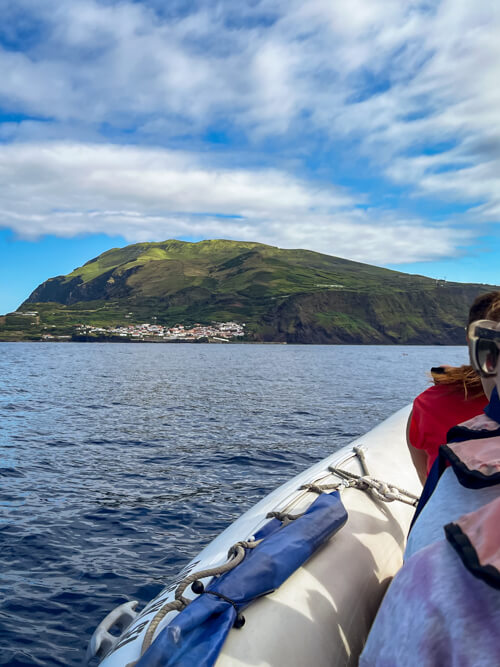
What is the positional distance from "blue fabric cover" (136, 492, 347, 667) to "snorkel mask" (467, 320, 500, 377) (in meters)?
1.81

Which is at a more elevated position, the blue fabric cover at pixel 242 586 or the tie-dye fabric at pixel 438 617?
the tie-dye fabric at pixel 438 617

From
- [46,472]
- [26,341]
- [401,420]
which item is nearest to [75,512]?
[46,472]

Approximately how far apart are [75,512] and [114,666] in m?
7.52

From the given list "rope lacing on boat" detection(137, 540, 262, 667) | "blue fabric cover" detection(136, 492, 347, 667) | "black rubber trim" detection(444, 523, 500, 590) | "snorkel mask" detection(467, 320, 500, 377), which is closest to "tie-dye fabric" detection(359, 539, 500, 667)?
"black rubber trim" detection(444, 523, 500, 590)

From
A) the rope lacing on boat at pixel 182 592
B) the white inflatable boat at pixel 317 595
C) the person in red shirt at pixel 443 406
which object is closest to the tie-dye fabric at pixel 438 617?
the white inflatable boat at pixel 317 595

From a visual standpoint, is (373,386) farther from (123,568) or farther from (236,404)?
(123,568)

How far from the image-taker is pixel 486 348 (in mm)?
1608

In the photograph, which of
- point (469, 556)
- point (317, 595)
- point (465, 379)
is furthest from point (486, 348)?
point (317, 595)

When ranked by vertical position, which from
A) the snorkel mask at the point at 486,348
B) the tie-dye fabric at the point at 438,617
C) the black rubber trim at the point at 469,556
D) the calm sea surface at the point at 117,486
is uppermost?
the snorkel mask at the point at 486,348

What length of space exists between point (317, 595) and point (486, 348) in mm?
2062

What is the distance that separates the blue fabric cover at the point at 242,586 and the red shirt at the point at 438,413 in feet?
2.69

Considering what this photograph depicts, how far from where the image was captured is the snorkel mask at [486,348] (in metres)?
1.58

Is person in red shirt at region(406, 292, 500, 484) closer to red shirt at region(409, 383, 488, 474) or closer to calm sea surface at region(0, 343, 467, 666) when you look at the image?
red shirt at region(409, 383, 488, 474)

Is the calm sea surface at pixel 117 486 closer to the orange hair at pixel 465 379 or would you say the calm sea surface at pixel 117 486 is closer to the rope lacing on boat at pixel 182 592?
the rope lacing on boat at pixel 182 592
